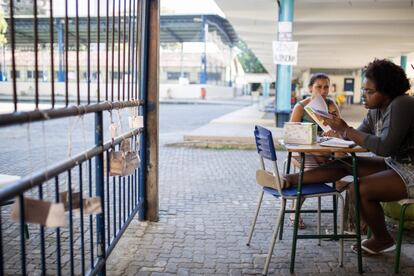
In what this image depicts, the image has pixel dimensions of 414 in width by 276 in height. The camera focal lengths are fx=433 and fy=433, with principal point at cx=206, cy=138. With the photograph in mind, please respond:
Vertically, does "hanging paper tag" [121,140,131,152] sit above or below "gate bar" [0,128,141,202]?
below

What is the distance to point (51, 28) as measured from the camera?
2168 mm

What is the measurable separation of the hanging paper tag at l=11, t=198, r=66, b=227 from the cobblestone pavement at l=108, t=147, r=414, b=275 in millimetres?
1481

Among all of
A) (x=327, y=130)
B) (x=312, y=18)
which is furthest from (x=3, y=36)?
(x=312, y=18)

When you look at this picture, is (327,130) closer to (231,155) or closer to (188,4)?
(231,155)

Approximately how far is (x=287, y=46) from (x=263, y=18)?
4.13 meters

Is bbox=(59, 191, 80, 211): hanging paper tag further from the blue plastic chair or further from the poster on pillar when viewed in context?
the poster on pillar

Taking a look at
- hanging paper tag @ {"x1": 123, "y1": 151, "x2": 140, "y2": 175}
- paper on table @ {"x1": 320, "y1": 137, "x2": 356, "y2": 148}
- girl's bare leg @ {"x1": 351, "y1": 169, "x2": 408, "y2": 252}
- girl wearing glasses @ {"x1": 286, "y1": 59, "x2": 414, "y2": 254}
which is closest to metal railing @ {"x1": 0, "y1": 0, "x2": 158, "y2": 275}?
hanging paper tag @ {"x1": 123, "y1": 151, "x2": 140, "y2": 175}

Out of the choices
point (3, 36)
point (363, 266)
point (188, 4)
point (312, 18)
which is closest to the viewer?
point (3, 36)

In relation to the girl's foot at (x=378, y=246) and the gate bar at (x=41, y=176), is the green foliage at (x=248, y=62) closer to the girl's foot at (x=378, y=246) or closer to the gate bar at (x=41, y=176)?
the girl's foot at (x=378, y=246)

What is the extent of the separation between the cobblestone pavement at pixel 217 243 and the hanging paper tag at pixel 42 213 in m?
1.48

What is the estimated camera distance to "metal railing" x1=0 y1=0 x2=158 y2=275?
1.99 m

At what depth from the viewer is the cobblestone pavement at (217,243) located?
3381mm

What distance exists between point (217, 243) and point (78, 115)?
2.02 meters

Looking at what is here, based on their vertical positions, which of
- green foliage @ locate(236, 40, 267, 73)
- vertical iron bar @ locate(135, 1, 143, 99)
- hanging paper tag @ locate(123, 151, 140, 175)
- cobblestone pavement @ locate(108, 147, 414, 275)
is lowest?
cobblestone pavement @ locate(108, 147, 414, 275)
